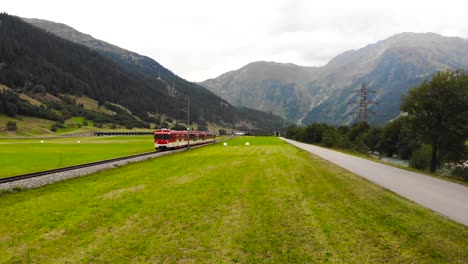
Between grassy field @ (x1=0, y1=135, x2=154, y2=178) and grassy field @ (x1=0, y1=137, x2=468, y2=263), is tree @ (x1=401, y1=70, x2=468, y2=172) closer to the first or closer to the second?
grassy field @ (x1=0, y1=137, x2=468, y2=263)

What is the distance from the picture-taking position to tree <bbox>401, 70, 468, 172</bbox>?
31.8 meters

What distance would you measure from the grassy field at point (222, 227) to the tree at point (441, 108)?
23.3m

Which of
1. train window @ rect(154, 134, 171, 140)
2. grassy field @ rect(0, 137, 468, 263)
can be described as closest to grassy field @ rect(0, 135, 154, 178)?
train window @ rect(154, 134, 171, 140)

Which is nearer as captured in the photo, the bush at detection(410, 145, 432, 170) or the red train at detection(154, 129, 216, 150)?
the bush at detection(410, 145, 432, 170)

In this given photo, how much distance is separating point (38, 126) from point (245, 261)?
159 metres

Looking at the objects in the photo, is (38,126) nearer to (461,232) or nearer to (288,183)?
(288,183)

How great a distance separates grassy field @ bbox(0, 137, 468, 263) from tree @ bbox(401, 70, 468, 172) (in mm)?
23336

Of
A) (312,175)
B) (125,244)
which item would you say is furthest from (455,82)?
(125,244)

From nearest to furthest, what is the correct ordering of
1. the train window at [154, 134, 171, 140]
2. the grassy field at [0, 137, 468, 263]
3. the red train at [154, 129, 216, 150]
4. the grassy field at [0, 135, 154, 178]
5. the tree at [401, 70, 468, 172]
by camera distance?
the grassy field at [0, 137, 468, 263] < the grassy field at [0, 135, 154, 178] < the tree at [401, 70, 468, 172] < the red train at [154, 129, 216, 150] < the train window at [154, 134, 171, 140]

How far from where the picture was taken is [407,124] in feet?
120

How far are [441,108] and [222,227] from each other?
33.4 meters

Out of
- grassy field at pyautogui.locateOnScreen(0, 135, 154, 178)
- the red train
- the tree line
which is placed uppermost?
the tree line

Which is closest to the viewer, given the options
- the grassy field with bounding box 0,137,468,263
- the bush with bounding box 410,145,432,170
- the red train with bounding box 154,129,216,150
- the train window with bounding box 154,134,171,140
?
the grassy field with bounding box 0,137,468,263

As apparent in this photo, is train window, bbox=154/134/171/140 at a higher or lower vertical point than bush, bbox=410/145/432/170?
higher
